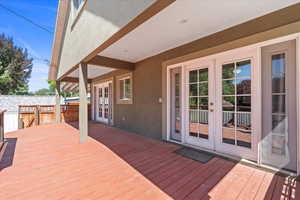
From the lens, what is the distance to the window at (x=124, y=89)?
18.4 ft

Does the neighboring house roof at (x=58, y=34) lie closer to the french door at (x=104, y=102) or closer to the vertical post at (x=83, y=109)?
the french door at (x=104, y=102)

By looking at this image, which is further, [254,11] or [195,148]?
[195,148]

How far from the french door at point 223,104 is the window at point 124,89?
268cm

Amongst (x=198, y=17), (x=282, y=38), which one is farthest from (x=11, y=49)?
(x=282, y=38)

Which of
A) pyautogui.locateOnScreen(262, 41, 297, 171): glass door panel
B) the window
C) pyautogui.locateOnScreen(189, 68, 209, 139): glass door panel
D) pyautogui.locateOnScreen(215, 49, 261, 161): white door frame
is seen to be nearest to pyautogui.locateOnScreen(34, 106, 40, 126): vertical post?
the window

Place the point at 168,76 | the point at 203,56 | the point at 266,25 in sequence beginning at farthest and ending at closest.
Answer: the point at 168,76, the point at 203,56, the point at 266,25

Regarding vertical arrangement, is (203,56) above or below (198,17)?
below

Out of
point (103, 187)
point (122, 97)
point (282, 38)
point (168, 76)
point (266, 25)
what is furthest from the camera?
point (122, 97)

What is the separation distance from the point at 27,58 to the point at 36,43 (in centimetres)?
256

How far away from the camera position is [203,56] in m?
3.16

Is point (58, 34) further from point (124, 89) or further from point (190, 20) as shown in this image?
point (190, 20)

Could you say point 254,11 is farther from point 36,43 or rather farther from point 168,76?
point 36,43

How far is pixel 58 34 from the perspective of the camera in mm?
6648

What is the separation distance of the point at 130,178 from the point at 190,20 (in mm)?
2810
